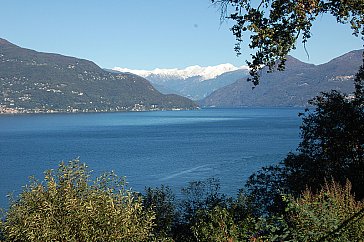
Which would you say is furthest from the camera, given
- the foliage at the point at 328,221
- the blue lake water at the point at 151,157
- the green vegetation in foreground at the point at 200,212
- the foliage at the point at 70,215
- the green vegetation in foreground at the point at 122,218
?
the blue lake water at the point at 151,157

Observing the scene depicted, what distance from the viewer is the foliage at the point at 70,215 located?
41.2 feet

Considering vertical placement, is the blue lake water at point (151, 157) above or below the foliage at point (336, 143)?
below

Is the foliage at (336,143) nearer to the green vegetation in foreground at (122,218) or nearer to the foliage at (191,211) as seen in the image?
the foliage at (191,211)

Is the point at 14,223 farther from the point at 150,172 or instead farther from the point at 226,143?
the point at 226,143

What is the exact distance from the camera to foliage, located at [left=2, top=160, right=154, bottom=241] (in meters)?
12.6

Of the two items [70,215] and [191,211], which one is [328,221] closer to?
[70,215]

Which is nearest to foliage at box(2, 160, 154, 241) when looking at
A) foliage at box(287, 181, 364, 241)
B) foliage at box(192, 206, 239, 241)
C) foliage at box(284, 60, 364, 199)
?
foliage at box(192, 206, 239, 241)

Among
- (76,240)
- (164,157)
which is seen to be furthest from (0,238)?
(164,157)

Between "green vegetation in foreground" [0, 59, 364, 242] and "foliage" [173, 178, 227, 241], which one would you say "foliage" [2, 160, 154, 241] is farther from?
"foliage" [173, 178, 227, 241]

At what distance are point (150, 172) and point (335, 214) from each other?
60.6 meters

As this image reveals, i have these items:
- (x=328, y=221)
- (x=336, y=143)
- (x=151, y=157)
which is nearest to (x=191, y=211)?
(x=336, y=143)

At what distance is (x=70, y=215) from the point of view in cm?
1291

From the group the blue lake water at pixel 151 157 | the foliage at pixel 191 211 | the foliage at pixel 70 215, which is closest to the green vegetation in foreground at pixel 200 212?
the foliage at pixel 70 215

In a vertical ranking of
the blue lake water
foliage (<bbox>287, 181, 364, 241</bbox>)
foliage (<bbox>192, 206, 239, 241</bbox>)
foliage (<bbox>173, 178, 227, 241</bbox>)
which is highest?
foliage (<bbox>287, 181, 364, 241</bbox>)
